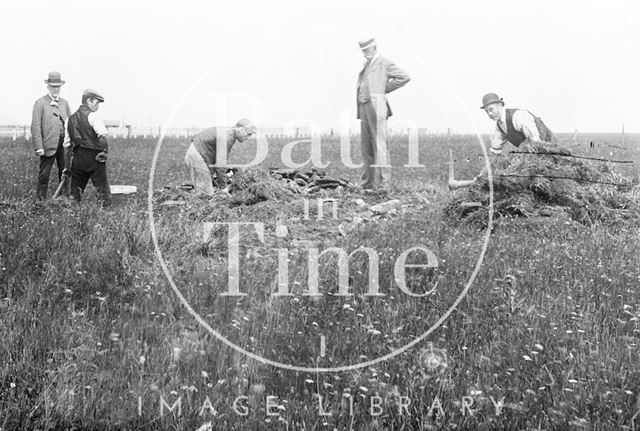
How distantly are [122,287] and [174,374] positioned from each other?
1.64 metres

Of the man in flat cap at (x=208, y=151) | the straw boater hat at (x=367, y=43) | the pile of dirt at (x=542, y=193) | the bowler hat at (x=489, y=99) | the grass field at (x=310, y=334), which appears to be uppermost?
the straw boater hat at (x=367, y=43)

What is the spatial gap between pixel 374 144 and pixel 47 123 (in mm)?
5336

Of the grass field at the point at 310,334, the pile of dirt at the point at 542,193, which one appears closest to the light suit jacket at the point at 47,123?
the grass field at the point at 310,334

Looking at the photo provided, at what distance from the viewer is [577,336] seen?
14.7 ft

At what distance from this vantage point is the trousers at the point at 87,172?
32.3 feet

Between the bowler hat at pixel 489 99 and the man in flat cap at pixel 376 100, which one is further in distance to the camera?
the man in flat cap at pixel 376 100

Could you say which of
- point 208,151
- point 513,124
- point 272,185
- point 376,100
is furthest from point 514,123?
point 208,151

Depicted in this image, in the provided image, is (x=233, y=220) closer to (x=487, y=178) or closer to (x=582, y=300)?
(x=487, y=178)

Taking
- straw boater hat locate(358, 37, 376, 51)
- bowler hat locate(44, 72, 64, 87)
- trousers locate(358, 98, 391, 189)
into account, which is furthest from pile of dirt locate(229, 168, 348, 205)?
bowler hat locate(44, 72, 64, 87)

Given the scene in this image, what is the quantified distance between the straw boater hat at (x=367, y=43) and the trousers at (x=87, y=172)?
4550 mm

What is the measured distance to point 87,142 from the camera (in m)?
9.75

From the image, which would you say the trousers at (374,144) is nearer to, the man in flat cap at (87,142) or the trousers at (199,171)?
the trousers at (199,171)

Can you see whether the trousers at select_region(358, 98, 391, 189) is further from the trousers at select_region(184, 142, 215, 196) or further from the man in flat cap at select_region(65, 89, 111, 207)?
the man in flat cap at select_region(65, 89, 111, 207)

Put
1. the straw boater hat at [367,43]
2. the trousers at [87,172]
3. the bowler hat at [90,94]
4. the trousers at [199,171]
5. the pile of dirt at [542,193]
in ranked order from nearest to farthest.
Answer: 1. the pile of dirt at [542,193]
2. the bowler hat at [90,94]
3. the trousers at [87,172]
4. the trousers at [199,171]
5. the straw boater hat at [367,43]
